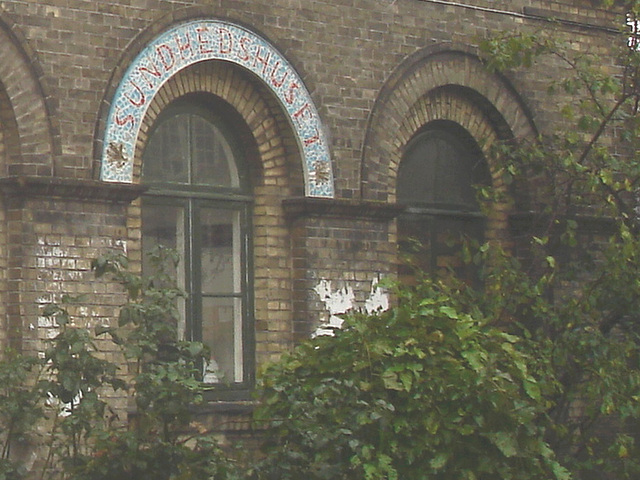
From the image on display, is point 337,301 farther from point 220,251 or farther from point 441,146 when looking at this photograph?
point 441,146

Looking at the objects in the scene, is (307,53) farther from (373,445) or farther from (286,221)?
(373,445)

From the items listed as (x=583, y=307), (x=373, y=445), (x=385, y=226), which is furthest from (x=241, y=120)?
(x=373, y=445)

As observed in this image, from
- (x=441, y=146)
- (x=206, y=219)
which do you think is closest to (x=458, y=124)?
(x=441, y=146)

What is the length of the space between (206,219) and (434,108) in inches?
101

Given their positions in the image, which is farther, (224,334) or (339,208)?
(339,208)

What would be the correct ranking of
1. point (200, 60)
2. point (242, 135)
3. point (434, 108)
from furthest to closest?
point (434, 108), point (242, 135), point (200, 60)

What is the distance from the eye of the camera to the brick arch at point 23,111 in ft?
39.2

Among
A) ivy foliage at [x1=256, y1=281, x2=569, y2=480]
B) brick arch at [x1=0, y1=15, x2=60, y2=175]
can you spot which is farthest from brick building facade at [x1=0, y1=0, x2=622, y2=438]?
ivy foliage at [x1=256, y1=281, x2=569, y2=480]

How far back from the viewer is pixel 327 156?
13805 millimetres

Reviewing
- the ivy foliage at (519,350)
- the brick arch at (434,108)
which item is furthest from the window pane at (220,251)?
the ivy foliage at (519,350)

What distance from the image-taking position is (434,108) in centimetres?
1490

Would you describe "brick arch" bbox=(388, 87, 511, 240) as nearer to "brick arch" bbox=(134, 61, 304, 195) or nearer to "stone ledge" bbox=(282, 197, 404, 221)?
"stone ledge" bbox=(282, 197, 404, 221)

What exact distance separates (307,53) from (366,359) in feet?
12.9

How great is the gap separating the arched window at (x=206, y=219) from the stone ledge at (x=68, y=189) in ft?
1.83
